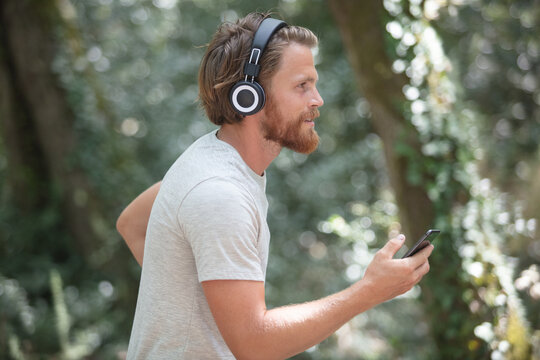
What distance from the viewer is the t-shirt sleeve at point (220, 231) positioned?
1.37 m

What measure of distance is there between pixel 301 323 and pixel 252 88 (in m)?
0.72

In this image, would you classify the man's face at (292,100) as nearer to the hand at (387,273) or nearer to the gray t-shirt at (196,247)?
the gray t-shirt at (196,247)

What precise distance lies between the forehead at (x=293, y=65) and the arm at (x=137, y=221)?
0.65 metres

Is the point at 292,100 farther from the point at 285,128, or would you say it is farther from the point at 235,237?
the point at 235,237

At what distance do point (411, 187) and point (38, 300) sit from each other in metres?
3.88

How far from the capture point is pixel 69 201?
19.1 ft

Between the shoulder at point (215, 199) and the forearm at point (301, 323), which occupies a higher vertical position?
the shoulder at point (215, 199)

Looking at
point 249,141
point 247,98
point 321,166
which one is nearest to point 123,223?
point 249,141

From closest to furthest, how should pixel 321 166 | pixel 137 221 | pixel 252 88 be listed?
pixel 252 88, pixel 137 221, pixel 321 166

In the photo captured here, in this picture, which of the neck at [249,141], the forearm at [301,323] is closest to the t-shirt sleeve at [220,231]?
the forearm at [301,323]

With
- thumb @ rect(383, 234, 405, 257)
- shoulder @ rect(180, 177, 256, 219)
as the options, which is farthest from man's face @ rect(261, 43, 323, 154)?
thumb @ rect(383, 234, 405, 257)

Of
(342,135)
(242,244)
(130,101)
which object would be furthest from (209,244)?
(342,135)

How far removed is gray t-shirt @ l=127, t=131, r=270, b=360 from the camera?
1385mm

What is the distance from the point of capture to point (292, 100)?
1.73 meters
